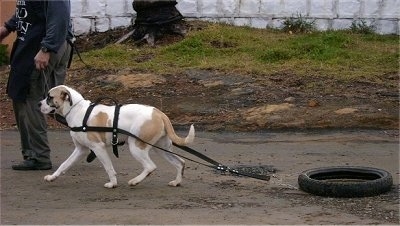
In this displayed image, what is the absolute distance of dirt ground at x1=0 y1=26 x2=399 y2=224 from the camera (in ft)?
23.0

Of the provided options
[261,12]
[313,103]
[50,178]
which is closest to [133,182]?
[50,178]

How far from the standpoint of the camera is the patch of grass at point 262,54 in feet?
45.4

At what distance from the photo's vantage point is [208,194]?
769cm

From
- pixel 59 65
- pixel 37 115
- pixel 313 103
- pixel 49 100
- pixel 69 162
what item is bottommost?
pixel 313 103

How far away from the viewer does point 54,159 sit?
9.48 metres

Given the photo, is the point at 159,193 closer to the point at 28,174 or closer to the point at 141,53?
the point at 28,174

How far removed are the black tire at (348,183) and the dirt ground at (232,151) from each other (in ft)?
0.26

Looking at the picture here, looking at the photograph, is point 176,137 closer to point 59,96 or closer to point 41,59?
point 59,96

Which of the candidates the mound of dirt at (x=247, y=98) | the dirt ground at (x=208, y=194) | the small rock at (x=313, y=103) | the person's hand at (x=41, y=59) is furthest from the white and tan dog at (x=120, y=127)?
the small rock at (x=313, y=103)

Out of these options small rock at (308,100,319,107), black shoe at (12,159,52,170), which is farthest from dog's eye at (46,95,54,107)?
small rock at (308,100,319,107)

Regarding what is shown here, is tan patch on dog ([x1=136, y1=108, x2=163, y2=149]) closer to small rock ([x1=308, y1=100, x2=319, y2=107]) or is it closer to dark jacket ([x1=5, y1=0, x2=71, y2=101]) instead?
dark jacket ([x1=5, y1=0, x2=71, y2=101])

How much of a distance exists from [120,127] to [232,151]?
2543 millimetres

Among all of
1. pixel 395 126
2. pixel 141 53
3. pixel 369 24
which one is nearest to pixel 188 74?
pixel 141 53

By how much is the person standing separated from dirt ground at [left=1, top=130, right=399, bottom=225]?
1.06 feet
